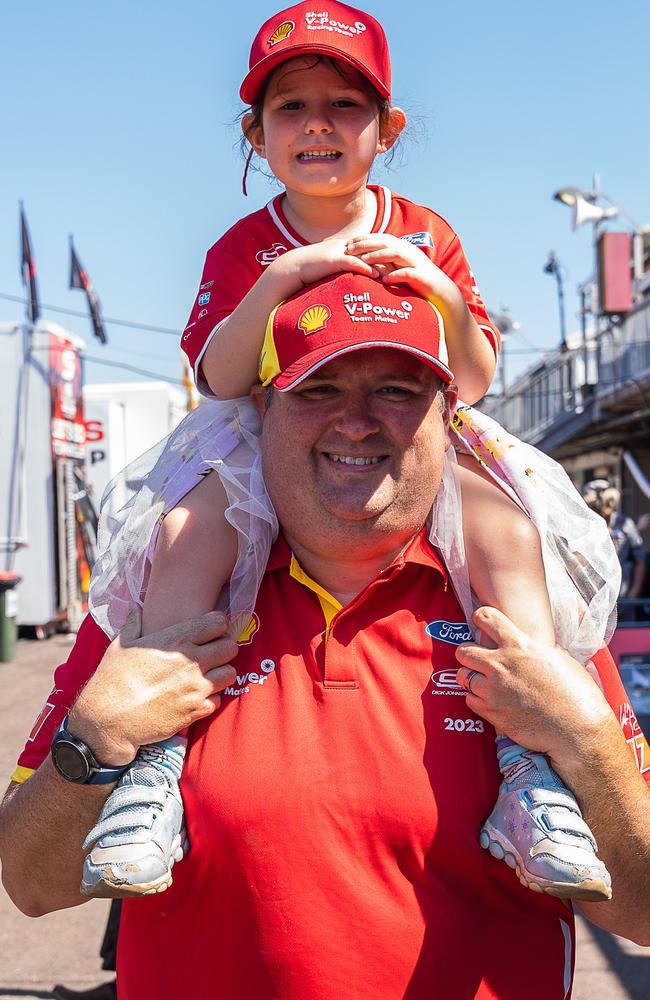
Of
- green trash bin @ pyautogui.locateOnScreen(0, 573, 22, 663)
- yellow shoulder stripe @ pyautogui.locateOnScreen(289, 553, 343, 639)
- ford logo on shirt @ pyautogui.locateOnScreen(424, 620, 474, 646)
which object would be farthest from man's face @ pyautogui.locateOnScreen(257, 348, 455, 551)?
green trash bin @ pyautogui.locateOnScreen(0, 573, 22, 663)

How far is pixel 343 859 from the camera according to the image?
1.83 m

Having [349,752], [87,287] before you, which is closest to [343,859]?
[349,752]

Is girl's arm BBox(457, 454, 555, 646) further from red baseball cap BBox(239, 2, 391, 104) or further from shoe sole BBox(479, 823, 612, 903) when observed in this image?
red baseball cap BBox(239, 2, 391, 104)

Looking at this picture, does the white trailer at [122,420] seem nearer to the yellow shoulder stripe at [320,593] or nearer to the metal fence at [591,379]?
the metal fence at [591,379]

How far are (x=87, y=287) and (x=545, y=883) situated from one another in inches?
835

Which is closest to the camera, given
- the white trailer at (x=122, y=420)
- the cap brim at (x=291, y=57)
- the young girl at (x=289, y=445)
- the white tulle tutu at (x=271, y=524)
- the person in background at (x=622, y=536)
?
the young girl at (x=289, y=445)

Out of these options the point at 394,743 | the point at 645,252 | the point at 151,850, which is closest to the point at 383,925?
the point at 394,743

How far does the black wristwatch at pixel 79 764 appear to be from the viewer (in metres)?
1.87

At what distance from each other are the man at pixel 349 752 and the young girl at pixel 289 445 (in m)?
0.07

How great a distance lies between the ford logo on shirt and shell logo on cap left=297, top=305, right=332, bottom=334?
662mm

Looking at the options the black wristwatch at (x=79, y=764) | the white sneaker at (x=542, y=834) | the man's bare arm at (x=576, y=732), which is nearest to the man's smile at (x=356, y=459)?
the man's bare arm at (x=576, y=732)

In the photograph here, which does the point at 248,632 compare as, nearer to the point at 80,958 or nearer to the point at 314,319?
the point at 314,319

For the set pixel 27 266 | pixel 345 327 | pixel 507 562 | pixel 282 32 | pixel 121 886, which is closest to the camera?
pixel 121 886

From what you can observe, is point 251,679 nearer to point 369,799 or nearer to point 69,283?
point 369,799
